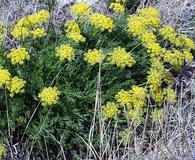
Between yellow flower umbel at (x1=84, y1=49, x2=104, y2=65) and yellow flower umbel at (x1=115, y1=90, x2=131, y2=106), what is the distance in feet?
0.90

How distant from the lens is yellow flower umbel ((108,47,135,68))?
330 cm

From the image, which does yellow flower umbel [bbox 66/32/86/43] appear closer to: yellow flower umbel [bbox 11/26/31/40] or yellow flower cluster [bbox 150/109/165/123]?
yellow flower umbel [bbox 11/26/31/40]

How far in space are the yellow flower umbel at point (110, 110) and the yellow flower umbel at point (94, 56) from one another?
0.31m

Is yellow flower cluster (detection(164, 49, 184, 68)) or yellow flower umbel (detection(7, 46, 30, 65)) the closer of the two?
yellow flower umbel (detection(7, 46, 30, 65))

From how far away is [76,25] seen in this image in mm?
3471

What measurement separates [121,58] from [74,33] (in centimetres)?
39

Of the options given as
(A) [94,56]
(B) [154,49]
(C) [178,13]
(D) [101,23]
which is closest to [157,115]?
(B) [154,49]

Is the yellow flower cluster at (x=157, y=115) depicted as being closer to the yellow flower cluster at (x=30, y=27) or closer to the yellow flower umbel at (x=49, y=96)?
the yellow flower umbel at (x=49, y=96)

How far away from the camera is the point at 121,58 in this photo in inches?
130

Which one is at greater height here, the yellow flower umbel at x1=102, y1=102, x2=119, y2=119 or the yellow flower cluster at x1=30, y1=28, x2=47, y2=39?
the yellow flower cluster at x1=30, y1=28, x2=47, y2=39

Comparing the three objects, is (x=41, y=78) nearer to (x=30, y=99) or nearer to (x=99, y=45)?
(x=30, y=99)

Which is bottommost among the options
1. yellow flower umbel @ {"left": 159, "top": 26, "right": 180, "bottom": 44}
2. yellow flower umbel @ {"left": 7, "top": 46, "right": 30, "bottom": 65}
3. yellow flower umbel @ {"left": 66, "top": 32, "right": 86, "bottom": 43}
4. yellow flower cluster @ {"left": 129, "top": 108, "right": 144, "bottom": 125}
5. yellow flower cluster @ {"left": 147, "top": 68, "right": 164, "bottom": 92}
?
yellow flower cluster @ {"left": 129, "top": 108, "right": 144, "bottom": 125}

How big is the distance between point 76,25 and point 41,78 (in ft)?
1.56

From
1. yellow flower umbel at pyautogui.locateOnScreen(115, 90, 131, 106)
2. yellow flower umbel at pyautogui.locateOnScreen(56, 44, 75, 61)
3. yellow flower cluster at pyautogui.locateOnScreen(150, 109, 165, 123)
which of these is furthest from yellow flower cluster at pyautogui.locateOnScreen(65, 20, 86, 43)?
yellow flower cluster at pyautogui.locateOnScreen(150, 109, 165, 123)
